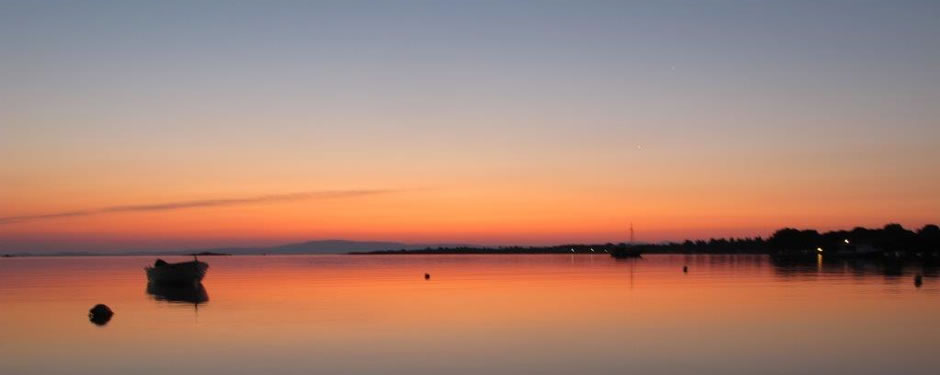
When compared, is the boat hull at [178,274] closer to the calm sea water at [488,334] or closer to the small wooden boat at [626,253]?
the calm sea water at [488,334]

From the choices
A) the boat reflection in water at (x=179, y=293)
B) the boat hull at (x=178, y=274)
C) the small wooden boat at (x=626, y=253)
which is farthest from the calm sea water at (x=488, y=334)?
A: the small wooden boat at (x=626, y=253)

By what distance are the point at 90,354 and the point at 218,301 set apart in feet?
76.3

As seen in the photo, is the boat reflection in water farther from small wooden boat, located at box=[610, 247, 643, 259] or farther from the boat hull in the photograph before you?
small wooden boat, located at box=[610, 247, 643, 259]

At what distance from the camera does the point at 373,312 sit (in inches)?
1638

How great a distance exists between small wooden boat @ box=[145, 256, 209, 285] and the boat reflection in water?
468 millimetres

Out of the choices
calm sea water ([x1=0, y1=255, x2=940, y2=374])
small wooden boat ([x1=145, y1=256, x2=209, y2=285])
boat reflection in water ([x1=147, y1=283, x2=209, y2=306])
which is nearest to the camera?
calm sea water ([x1=0, y1=255, x2=940, y2=374])

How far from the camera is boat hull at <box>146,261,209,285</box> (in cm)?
6906

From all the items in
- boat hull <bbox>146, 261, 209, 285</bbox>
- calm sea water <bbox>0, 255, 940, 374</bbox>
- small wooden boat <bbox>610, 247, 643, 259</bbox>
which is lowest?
calm sea water <bbox>0, 255, 940, 374</bbox>

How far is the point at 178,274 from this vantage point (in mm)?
69375

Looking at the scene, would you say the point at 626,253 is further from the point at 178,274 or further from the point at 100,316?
the point at 100,316

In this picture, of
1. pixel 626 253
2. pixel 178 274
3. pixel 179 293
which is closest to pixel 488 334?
pixel 179 293

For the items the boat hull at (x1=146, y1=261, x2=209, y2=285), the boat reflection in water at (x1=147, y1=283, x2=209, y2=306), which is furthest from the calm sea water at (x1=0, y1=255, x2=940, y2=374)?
the boat hull at (x1=146, y1=261, x2=209, y2=285)

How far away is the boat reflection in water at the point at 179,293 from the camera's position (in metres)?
52.1

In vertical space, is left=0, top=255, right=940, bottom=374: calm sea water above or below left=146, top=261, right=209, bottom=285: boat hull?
below
